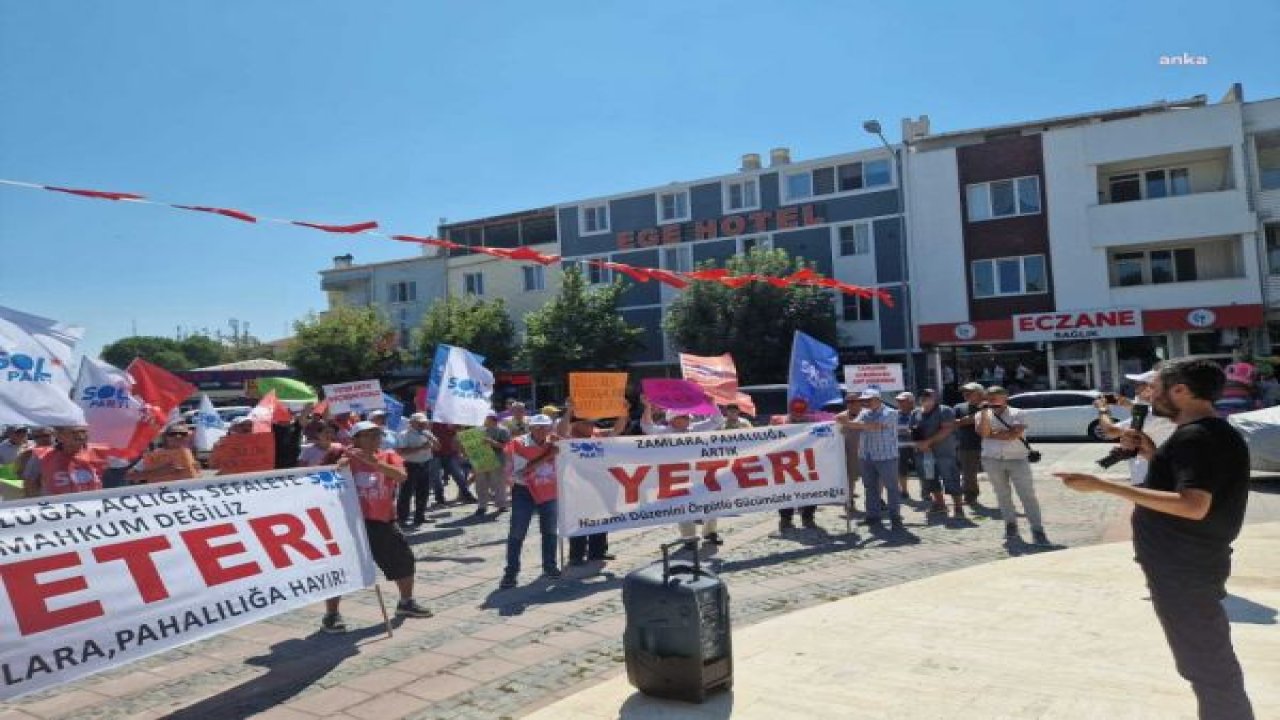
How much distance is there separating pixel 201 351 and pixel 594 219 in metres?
71.7

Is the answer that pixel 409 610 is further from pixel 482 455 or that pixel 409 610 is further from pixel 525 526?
pixel 482 455

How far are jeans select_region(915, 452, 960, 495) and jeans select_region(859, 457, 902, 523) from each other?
113cm

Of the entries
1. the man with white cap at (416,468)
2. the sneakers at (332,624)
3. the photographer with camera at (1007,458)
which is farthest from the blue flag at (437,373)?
the photographer with camera at (1007,458)

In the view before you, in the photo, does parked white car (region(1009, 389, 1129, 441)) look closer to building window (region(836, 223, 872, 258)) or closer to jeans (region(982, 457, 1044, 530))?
jeans (region(982, 457, 1044, 530))

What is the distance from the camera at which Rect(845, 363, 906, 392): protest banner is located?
15805mm

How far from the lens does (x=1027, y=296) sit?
31.4 m

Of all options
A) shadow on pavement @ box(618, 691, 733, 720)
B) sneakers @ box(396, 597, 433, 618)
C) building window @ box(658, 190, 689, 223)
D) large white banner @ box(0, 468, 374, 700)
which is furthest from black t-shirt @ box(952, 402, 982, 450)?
building window @ box(658, 190, 689, 223)

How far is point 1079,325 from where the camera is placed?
97.1 ft

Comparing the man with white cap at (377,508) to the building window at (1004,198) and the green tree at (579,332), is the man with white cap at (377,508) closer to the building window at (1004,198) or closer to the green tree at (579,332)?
the green tree at (579,332)

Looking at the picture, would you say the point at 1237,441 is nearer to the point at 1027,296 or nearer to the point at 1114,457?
the point at 1114,457

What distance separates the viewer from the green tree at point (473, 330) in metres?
39.9

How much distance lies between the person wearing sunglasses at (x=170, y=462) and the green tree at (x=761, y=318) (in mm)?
24977

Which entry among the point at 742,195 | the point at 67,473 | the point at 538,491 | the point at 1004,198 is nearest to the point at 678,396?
the point at 538,491

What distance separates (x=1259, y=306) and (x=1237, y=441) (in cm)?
2961
